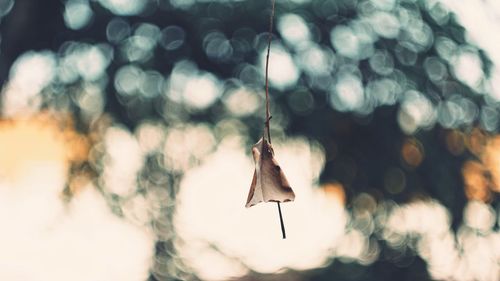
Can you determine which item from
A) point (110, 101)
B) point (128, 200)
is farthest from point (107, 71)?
point (128, 200)

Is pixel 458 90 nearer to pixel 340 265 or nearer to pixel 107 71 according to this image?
pixel 340 265

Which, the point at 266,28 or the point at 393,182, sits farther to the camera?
the point at 393,182

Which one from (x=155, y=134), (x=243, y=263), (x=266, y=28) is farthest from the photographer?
(x=243, y=263)

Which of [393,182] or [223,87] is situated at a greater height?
[223,87]

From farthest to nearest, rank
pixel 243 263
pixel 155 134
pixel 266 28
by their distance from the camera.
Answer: pixel 243 263 < pixel 155 134 < pixel 266 28

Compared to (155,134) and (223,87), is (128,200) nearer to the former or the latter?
(155,134)

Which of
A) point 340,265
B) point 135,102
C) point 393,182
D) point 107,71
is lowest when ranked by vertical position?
point 340,265
